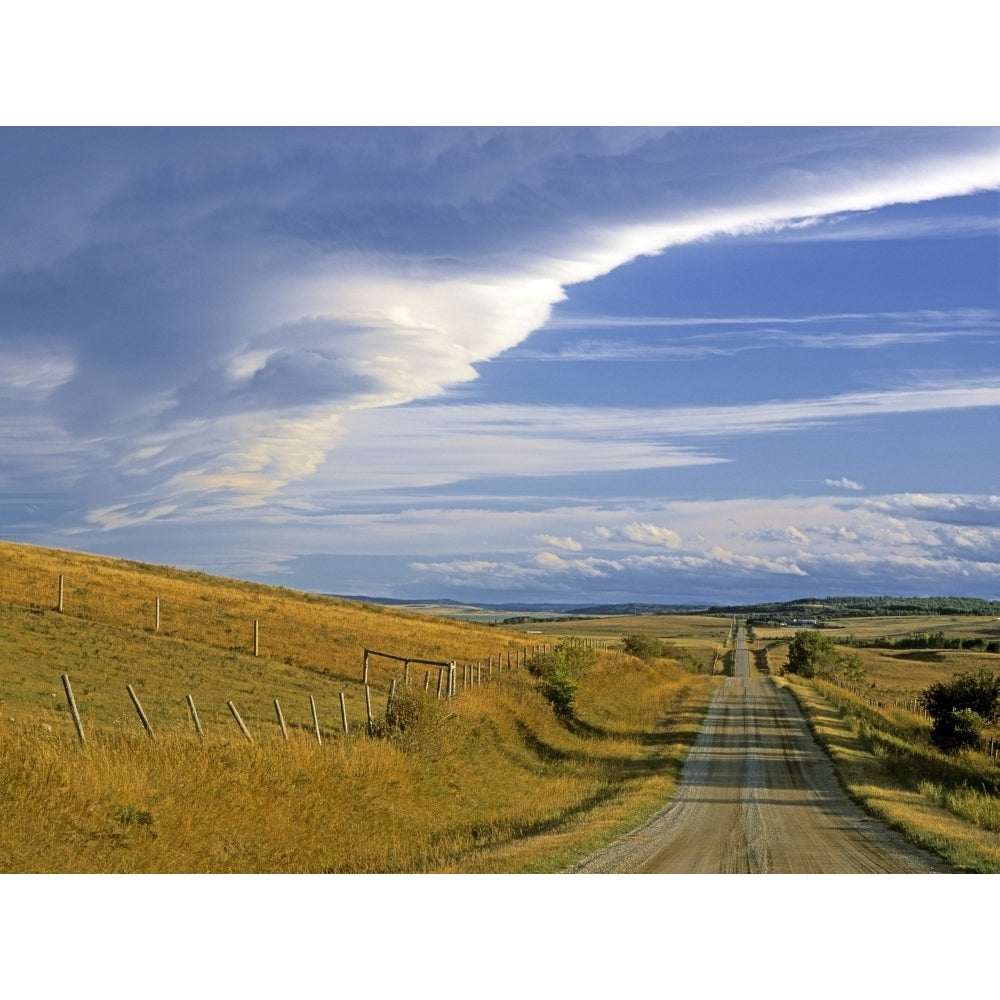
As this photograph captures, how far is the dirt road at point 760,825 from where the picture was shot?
1741 centimetres

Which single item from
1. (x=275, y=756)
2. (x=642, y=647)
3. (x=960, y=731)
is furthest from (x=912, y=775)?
(x=642, y=647)

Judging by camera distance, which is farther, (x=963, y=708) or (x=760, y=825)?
(x=963, y=708)

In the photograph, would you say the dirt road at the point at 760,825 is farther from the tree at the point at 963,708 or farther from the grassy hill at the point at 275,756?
the tree at the point at 963,708

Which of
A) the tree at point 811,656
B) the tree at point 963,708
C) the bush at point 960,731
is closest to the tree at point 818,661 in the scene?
the tree at point 811,656

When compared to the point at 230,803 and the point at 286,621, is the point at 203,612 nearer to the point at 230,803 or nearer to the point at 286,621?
the point at 286,621

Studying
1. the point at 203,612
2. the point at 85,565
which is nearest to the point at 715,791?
the point at 203,612

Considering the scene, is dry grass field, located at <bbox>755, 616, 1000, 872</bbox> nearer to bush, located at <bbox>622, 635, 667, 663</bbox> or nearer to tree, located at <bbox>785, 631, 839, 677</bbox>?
bush, located at <bbox>622, 635, 667, 663</bbox>

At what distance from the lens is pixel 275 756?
20.2 metres

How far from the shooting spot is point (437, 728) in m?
27.1

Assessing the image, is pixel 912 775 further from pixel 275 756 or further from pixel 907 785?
pixel 275 756

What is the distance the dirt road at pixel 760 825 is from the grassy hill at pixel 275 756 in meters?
0.99

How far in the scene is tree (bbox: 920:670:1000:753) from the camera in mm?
50781

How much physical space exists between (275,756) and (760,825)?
10984 millimetres

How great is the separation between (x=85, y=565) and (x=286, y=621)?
20.7m
